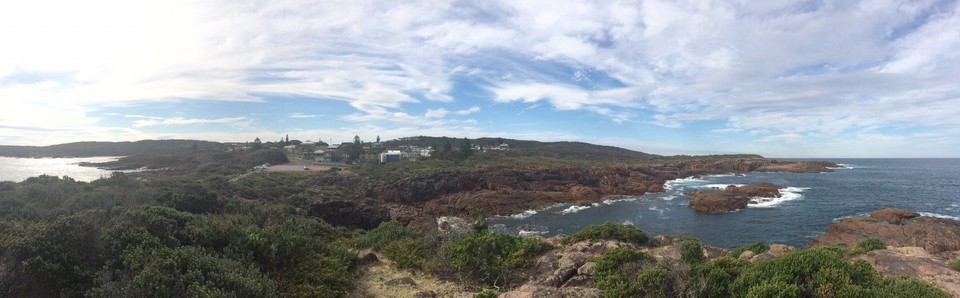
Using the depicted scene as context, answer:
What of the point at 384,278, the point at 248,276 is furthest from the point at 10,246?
the point at 384,278

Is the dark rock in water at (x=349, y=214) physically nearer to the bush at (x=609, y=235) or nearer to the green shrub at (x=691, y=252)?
the bush at (x=609, y=235)

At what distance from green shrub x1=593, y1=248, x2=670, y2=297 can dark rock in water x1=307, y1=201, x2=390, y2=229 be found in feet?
82.1

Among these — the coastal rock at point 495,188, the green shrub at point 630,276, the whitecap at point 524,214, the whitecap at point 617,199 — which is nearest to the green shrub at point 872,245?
the green shrub at point 630,276

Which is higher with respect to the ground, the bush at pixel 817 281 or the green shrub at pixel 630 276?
the bush at pixel 817 281

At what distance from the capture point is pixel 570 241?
16.4 meters

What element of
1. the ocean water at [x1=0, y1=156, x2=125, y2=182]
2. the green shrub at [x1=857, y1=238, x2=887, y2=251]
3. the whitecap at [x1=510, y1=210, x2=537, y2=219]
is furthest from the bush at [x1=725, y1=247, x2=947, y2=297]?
the ocean water at [x1=0, y1=156, x2=125, y2=182]

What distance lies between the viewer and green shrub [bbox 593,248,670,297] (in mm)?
8297

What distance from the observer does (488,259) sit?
1219 centimetres

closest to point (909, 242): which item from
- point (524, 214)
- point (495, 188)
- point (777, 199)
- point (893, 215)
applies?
point (893, 215)

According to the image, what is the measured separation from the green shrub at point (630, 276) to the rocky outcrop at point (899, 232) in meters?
21.7

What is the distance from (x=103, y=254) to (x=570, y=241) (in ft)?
43.6

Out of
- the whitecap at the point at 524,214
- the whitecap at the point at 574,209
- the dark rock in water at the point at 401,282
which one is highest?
the dark rock in water at the point at 401,282

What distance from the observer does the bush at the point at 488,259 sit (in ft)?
38.5

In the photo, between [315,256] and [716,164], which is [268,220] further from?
[716,164]
